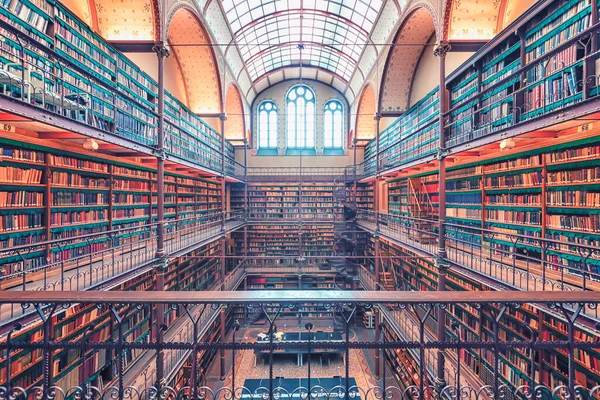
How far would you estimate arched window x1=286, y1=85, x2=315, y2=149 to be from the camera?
1462cm

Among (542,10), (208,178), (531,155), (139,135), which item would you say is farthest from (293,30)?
(531,155)

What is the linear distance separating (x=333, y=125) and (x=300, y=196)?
491 centimetres

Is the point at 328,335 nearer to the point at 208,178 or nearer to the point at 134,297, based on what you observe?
the point at 208,178

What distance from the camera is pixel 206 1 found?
754cm

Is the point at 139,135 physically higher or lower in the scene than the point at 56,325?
higher

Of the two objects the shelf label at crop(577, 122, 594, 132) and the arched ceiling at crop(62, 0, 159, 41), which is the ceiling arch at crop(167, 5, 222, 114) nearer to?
the arched ceiling at crop(62, 0, 159, 41)

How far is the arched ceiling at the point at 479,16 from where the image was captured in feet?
17.7

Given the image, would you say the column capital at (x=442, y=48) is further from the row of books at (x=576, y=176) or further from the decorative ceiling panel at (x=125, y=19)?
the decorative ceiling panel at (x=125, y=19)

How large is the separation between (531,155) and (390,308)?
4.82 metres

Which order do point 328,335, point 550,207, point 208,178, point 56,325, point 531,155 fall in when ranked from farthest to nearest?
1. point 208,178
2. point 328,335
3. point 531,155
4. point 550,207
5. point 56,325

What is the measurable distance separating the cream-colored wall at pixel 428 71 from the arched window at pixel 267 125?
23.1ft

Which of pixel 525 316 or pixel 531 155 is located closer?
pixel 525 316

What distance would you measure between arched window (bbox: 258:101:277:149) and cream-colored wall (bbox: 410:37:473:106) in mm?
7048

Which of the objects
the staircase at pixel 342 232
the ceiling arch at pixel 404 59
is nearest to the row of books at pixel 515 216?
the ceiling arch at pixel 404 59
